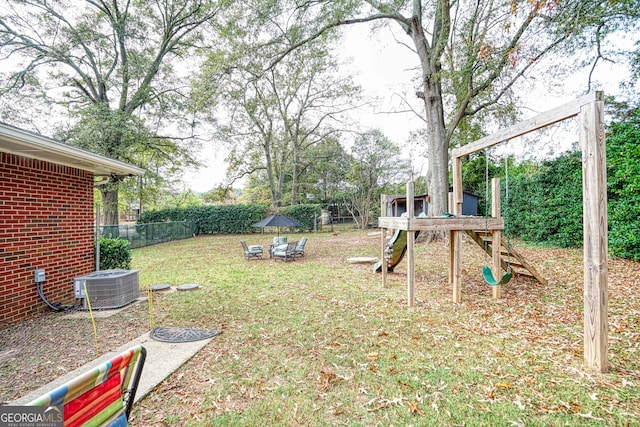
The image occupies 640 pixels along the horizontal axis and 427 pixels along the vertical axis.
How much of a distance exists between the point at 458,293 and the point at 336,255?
6.57 meters

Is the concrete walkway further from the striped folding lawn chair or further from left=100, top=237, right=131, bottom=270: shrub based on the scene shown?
left=100, top=237, right=131, bottom=270: shrub

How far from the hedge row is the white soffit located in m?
16.3

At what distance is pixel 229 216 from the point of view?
22.8 meters

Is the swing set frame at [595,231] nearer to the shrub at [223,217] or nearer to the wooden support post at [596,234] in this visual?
the wooden support post at [596,234]

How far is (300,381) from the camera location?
300 centimetres

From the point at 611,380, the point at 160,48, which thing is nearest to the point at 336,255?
the point at 611,380

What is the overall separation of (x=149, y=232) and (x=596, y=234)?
1886 cm

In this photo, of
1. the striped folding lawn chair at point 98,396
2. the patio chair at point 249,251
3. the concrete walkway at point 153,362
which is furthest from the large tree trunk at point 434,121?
the striped folding lawn chair at point 98,396

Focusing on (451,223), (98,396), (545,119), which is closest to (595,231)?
(545,119)

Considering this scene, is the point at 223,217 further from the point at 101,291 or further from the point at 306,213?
the point at 101,291

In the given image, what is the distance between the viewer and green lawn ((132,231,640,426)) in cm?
249

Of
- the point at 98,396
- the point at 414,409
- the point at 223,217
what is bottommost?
the point at 414,409

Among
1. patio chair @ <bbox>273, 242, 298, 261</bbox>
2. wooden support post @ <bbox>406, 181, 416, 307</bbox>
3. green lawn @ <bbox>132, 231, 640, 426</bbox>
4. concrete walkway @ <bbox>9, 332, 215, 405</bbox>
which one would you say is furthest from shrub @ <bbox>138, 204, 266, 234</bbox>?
concrete walkway @ <bbox>9, 332, 215, 405</bbox>

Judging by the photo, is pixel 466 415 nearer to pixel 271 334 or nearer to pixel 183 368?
pixel 271 334
